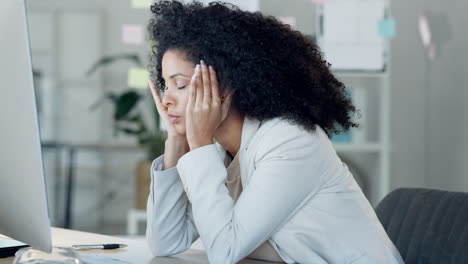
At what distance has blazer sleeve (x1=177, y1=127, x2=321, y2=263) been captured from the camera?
1.35 meters

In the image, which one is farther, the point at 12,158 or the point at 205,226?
the point at 205,226

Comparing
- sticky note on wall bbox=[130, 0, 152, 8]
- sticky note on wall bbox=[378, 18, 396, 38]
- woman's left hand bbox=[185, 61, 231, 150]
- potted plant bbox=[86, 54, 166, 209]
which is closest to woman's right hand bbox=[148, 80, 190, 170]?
woman's left hand bbox=[185, 61, 231, 150]

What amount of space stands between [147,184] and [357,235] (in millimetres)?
2665

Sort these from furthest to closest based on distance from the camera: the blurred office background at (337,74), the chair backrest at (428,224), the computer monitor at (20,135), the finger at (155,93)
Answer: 1. the blurred office background at (337,74)
2. the finger at (155,93)
3. the chair backrest at (428,224)
4. the computer monitor at (20,135)

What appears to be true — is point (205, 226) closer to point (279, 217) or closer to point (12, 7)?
point (279, 217)

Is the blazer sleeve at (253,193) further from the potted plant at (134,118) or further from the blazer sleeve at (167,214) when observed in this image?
the potted plant at (134,118)

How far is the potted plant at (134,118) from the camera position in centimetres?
395

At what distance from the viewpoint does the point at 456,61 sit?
3.99 metres

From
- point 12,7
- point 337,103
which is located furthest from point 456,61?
point 12,7

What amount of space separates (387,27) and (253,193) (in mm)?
2805

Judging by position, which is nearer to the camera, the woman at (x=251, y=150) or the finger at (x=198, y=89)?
the woman at (x=251, y=150)

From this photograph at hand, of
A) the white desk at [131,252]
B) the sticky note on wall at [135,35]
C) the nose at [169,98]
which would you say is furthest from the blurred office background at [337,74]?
the nose at [169,98]

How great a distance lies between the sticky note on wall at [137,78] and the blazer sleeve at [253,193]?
8.45 ft

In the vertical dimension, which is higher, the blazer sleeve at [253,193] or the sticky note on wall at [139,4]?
the sticky note on wall at [139,4]
